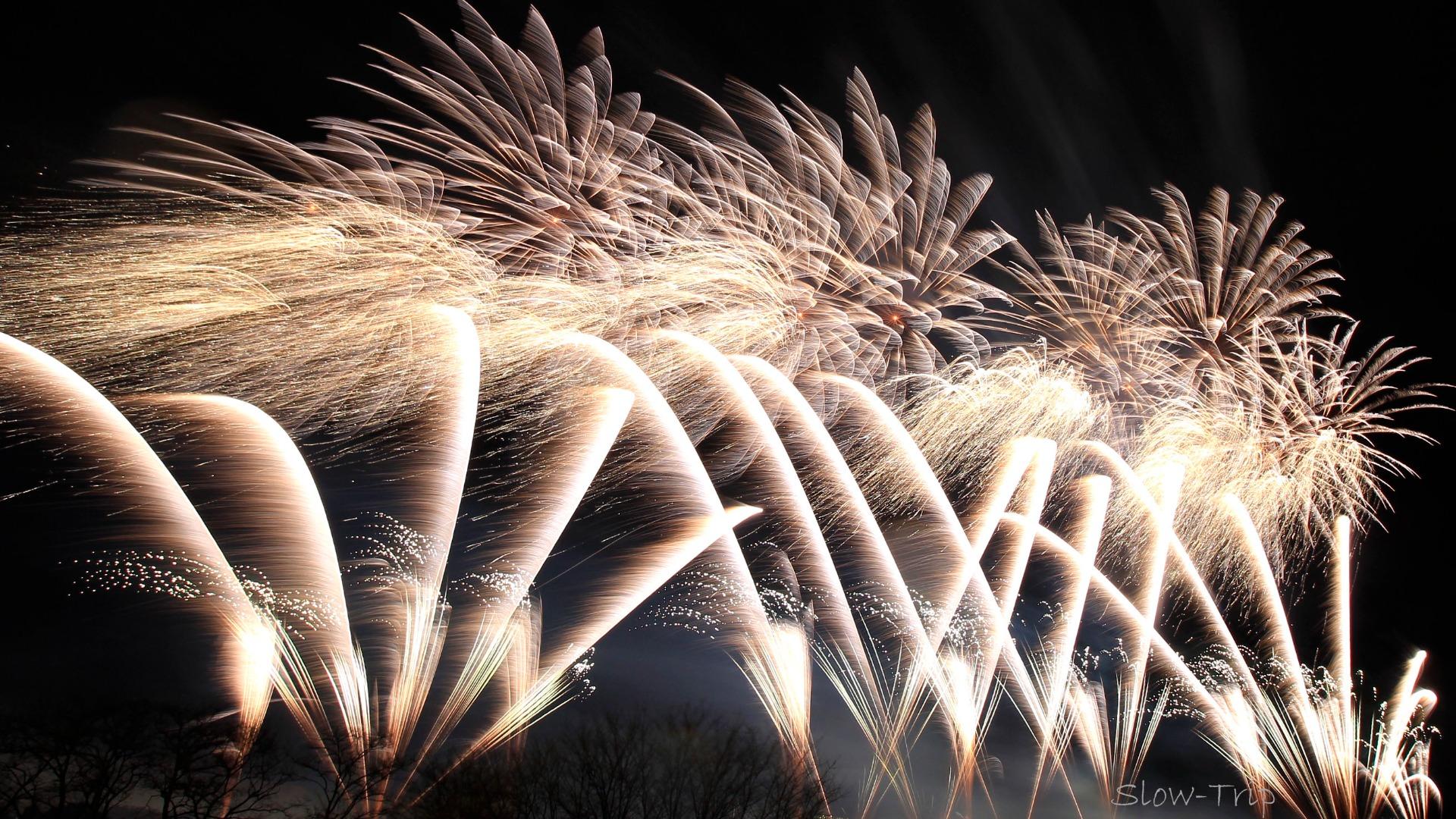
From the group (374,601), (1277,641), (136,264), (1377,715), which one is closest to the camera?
(136,264)

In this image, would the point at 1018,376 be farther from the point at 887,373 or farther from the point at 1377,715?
the point at 1377,715

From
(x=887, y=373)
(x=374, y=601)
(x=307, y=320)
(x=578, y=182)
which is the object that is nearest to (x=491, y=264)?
(x=578, y=182)

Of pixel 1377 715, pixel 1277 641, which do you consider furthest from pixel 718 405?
pixel 1377 715

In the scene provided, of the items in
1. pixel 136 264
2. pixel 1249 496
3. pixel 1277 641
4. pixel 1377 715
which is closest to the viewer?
pixel 136 264

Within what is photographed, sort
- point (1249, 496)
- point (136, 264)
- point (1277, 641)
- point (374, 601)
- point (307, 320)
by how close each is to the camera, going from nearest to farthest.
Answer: point (136, 264) < point (307, 320) < point (374, 601) < point (1249, 496) < point (1277, 641)

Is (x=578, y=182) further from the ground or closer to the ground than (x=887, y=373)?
further from the ground

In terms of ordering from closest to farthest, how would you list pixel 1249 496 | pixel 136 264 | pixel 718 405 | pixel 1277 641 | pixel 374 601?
pixel 136 264
pixel 374 601
pixel 718 405
pixel 1249 496
pixel 1277 641

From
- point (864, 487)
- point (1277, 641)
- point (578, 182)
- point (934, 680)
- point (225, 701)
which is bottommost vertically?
point (225, 701)

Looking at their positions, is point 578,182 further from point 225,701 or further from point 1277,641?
point 1277,641

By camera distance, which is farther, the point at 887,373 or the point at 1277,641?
Result: the point at 1277,641
